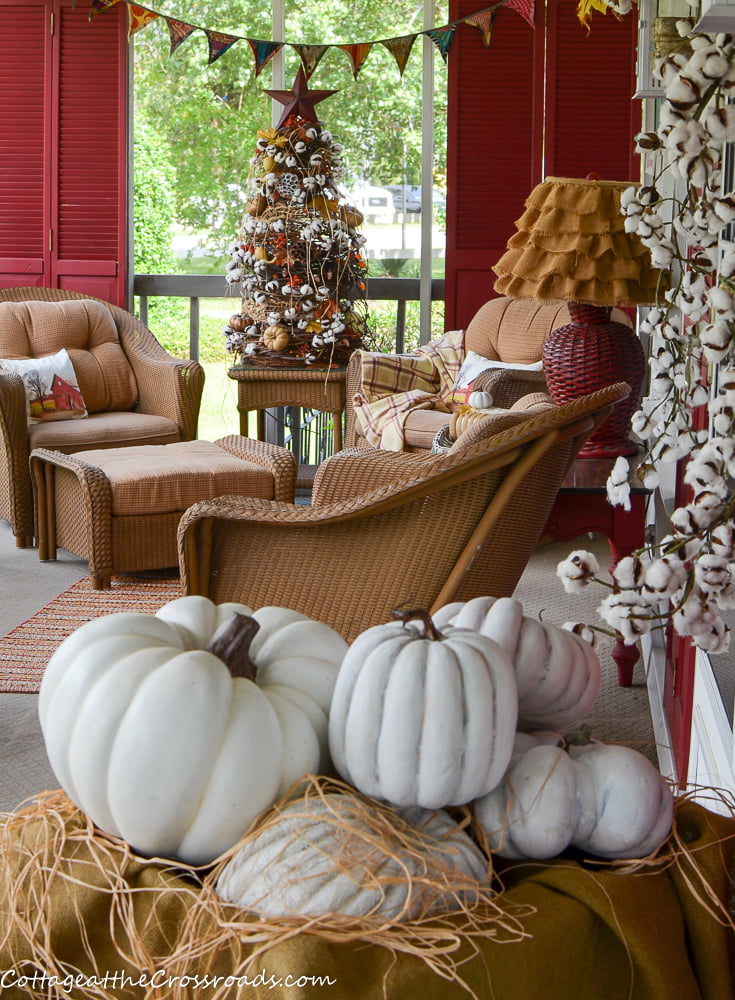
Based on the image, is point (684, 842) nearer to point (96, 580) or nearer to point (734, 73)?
point (734, 73)

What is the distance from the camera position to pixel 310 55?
5.65 metres

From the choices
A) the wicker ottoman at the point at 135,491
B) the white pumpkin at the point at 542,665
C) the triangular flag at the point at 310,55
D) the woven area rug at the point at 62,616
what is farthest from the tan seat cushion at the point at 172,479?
the white pumpkin at the point at 542,665

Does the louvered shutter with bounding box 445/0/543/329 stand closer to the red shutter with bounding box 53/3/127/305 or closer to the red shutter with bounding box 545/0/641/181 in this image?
the red shutter with bounding box 545/0/641/181

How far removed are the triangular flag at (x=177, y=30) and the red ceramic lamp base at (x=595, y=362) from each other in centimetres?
360

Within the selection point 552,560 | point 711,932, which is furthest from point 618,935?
point 552,560

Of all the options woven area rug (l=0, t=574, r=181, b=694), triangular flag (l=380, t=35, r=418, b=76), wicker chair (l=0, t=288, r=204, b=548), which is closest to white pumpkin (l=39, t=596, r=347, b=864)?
woven area rug (l=0, t=574, r=181, b=694)

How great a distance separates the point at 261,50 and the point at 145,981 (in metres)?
5.61

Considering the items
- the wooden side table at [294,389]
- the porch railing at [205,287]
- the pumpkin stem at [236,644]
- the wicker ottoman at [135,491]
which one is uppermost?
the porch railing at [205,287]

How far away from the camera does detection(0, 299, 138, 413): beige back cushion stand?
4828 millimetres

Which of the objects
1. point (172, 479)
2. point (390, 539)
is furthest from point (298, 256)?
point (390, 539)

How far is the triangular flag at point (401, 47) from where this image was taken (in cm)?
564

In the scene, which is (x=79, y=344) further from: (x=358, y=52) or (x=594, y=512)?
(x=594, y=512)

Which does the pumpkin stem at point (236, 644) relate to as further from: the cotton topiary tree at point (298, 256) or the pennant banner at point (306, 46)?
the pennant banner at point (306, 46)

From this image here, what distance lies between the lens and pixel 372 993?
72 centimetres
